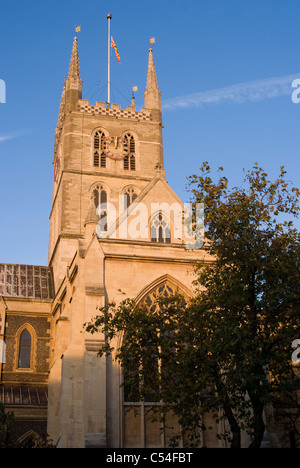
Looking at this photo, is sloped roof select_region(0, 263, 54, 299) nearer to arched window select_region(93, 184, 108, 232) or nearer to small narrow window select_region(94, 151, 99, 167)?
arched window select_region(93, 184, 108, 232)

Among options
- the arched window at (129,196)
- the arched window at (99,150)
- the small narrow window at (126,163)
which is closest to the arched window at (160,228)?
the arched window at (129,196)

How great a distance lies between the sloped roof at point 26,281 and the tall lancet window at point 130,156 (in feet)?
29.6

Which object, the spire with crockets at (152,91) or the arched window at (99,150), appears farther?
the spire with crockets at (152,91)

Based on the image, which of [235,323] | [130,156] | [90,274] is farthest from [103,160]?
[235,323]

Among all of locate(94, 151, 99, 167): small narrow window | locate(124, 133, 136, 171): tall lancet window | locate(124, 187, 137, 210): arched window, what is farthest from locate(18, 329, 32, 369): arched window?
locate(124, 133, 136, 171): tall lancet window

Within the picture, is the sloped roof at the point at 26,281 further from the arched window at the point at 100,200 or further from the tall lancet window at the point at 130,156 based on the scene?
the tall lancet window at the point at 130,156

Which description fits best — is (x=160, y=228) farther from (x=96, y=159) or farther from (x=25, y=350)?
(x=96, y=159)

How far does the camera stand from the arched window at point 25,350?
1318 inches

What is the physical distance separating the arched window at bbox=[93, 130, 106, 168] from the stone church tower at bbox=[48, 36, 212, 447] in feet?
0.26

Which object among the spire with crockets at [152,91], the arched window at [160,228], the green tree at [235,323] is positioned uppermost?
the spire with crockets at [152,91]

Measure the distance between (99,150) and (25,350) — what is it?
1493 centimetres

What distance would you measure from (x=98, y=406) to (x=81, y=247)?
6.57 metres

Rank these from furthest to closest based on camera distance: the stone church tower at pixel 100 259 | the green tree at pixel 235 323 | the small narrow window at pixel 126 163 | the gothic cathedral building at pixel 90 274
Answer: the small narrow window at pixel 126 163 < the gothic cathedral building at pixel 90 274 < the stone church tower at pixel 100 259 < the green tree at pixel 235 323
